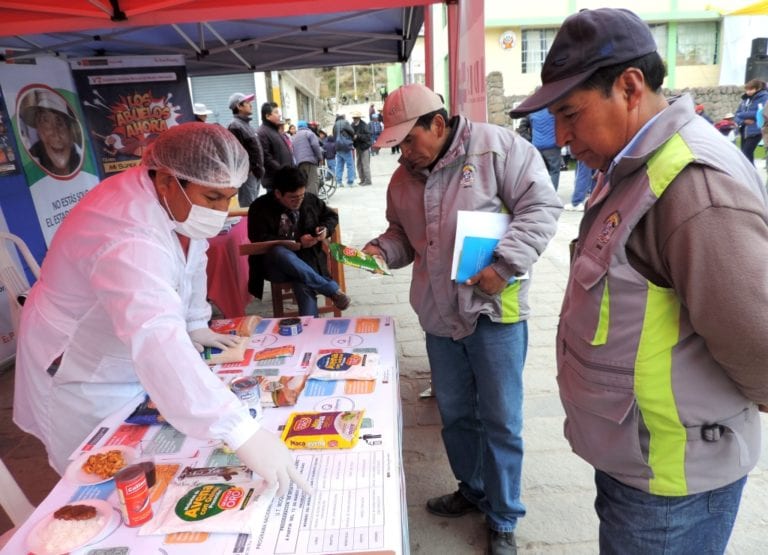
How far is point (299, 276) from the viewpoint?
3795mm

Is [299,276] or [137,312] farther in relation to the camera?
[299,276]

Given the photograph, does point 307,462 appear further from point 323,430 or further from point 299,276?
point 299,276

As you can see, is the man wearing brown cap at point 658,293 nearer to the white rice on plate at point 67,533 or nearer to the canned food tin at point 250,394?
the canned food tin at point 250,394

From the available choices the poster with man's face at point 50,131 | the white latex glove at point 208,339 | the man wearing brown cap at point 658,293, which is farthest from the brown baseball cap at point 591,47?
the poster with man's face at point 50,131

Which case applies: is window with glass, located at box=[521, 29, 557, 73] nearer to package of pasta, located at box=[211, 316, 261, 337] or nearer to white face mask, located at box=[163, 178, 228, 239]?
package of pasta, located at box=[211, 316, 261, 337]

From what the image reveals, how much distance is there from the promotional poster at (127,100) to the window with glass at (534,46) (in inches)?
582

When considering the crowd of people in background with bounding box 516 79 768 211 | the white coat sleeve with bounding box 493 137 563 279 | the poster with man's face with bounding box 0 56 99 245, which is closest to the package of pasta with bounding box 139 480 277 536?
the white coat sleeve with bounding box 493 137 563 279

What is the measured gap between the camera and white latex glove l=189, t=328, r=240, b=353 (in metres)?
1.95

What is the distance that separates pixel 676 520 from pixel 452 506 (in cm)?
127

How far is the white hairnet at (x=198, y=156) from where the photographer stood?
4.96 feet

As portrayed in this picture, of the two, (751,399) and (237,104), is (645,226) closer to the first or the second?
(751,399)

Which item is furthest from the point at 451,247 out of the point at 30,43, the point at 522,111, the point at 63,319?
the point at 30,43

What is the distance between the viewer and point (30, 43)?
474 cm

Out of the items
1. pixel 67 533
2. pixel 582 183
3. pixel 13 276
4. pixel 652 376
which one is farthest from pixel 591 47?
pixel 582 183
